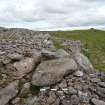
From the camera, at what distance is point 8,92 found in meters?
20.8

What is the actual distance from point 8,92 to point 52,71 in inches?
132

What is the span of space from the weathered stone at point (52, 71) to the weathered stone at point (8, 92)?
1.35m

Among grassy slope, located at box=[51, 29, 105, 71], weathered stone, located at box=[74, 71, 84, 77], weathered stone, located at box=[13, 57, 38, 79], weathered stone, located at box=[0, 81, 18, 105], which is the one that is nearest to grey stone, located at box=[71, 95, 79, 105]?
weathered stone, located at box=[74, 71, 84, 77]

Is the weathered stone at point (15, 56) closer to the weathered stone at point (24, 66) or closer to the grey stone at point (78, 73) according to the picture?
the weathered stone at point (24, 66)

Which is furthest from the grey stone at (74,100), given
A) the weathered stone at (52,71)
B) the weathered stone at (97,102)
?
the weathered stone at (52,71)

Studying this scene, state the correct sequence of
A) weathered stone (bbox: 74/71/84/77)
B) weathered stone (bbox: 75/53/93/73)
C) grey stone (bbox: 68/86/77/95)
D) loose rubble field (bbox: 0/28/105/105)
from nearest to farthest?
loose rubble field (bbox: 0/28/105/105), grey stone (bbox: 68/86/77/95), weathered stone (bbox: 74/71/84/77), weathered stone (bbox: 75/53/93/73)

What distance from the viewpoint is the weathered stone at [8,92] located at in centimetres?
2042

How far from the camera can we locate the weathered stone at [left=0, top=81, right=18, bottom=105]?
2042cm

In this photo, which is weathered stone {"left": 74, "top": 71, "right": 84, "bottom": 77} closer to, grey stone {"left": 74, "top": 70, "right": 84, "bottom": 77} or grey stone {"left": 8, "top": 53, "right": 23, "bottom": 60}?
grey stone {"left": 74, "top": 70, "right": 84, "bottom": 77}

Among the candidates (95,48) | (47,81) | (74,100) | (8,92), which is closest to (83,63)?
(47,81)

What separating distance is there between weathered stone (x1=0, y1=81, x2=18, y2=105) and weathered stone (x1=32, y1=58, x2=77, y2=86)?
1.35 metres

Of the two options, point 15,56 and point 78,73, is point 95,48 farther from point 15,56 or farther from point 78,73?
point 15,56

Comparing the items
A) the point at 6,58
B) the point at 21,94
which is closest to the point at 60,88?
the point at 21,94

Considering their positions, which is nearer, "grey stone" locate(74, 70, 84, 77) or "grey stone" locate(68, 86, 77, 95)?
"grey stone" locate(68, 86, 77, 95)
